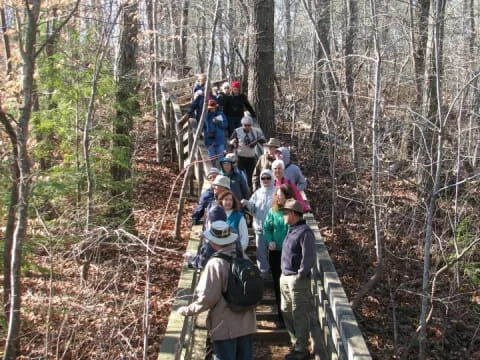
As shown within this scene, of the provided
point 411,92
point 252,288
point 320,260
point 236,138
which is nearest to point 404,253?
point 236,138

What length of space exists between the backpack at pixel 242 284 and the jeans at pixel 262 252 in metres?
2.65

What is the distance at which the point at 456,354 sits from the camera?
984cm

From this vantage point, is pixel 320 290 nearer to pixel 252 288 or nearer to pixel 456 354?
pixel 252 288

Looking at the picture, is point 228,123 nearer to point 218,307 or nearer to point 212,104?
point 212,104

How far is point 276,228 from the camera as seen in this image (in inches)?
272

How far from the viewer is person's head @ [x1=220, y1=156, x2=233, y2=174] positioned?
779cm

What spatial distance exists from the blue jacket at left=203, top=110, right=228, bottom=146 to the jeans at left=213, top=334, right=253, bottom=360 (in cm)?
659

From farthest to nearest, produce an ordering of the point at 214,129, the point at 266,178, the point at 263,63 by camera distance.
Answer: the point at 263,63 → the point at 214,129 → the point at 266,178

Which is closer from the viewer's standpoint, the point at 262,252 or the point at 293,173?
the point at 262,252

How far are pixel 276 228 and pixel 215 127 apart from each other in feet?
15.7

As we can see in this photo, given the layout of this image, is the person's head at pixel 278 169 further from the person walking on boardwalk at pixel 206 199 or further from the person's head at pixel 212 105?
the person's head at pixel 212 105

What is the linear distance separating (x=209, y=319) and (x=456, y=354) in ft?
22.2

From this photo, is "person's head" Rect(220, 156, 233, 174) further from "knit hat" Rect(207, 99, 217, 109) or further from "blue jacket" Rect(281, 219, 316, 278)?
"knit hat" Rect(207, 99, 217, 109)

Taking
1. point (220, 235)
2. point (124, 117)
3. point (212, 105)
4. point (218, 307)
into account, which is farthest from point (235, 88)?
point (218, 307)
